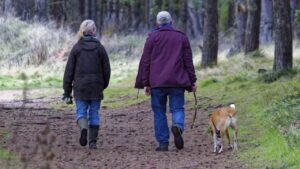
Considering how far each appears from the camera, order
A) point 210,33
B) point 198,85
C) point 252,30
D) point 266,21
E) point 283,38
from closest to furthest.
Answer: point 283,38 → point 198,85 → point 210,33 → point 252,30 → point 266,21

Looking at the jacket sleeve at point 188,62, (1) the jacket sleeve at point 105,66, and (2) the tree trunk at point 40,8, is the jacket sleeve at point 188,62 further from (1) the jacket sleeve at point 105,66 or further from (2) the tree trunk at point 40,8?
(2) the tree trunk at point 40,8

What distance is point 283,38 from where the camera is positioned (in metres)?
16.3

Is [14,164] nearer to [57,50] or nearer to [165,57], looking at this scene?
[165,57]

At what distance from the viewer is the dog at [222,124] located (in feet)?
30.3

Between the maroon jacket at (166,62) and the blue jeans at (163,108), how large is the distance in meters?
0.13

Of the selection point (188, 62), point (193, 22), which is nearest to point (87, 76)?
point (188, 62)

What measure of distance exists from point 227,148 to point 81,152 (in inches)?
78.5

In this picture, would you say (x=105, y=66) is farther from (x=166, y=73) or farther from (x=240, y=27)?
(x=240, y=27)

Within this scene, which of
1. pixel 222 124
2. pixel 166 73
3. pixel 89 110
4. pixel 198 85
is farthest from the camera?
pixel 198 85

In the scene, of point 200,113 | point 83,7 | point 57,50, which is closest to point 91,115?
point 200,113

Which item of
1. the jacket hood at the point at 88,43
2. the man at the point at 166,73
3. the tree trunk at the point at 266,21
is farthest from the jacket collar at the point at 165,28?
the tree trunk at the point at 266,21

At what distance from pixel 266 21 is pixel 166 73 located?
1964 cm

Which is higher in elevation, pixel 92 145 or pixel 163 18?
pixel 163 18

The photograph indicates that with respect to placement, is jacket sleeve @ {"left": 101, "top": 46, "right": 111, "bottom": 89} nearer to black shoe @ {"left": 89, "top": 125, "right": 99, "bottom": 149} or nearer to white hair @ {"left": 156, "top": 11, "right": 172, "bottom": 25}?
black shoe @ {"left": 89, "top": 125, "right": 99, "bottom": 149}
